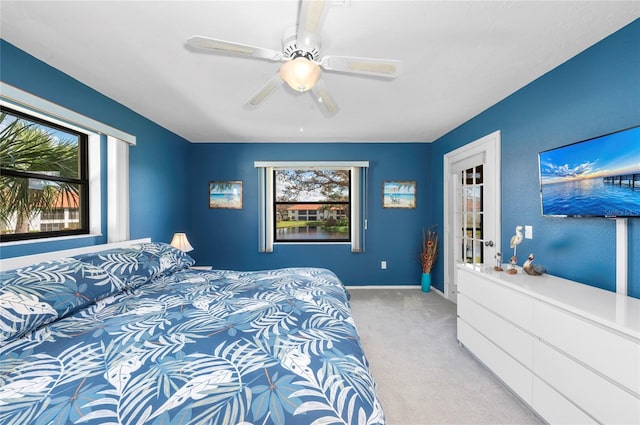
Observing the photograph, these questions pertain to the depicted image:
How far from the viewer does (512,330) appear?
5.74ft

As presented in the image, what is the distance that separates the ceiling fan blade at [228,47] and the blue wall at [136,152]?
1.40 metres

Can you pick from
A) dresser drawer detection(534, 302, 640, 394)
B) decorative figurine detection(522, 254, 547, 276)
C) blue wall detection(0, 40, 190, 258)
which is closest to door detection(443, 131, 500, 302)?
decorative figurine detection(522, 254, 547, 276)

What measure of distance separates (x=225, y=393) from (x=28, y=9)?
2.18 m

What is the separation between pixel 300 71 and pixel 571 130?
1.97 meters

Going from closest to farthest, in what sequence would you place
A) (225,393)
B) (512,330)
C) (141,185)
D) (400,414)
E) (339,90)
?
(225,393)
(400,414)
(512,330)
(339,90)
(141,185)

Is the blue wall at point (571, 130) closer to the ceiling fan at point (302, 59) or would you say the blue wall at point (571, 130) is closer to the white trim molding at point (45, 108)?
the ceiling fan at point (302, 59)

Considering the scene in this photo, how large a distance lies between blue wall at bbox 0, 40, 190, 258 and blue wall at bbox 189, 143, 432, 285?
38 centimetres

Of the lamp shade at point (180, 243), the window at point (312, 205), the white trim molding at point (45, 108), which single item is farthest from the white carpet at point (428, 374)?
the white trim molding at point (45, 108)

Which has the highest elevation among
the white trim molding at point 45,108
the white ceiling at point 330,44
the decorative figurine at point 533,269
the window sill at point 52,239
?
the white ceiling at point 330,44

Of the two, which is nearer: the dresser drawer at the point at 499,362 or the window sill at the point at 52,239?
the dresser drawer at the point at 499,362

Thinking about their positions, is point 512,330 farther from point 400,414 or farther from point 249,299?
point 249,299

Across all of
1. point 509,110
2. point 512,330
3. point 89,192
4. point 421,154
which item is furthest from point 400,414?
point 421,154

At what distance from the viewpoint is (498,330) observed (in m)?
1.87

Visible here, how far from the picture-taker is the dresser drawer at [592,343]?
1137 mm
